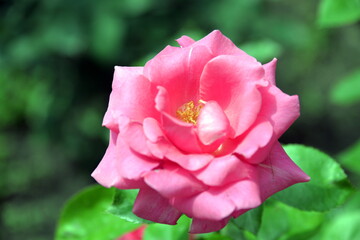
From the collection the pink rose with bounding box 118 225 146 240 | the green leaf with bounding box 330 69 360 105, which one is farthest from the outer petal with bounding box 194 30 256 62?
the green leaf with bounding box 330 69 360 105

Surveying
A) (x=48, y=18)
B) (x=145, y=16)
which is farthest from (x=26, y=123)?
(x=145, y=16)

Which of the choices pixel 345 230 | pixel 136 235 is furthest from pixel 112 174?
pixel 345 230

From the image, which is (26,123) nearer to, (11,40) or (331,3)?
(11,40)

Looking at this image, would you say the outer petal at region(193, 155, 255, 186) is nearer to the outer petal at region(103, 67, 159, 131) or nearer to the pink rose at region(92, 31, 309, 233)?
the pink rose at region(92, 31, 309, 233)

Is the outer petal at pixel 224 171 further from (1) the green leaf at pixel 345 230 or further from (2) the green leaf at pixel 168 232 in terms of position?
(1) the green leaf at pixel 345 230

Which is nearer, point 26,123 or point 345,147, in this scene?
point 345,147

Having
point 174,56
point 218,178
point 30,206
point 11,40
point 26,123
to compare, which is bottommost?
point 30,206

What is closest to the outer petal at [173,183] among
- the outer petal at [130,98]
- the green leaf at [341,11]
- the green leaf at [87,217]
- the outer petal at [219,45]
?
the outer petal at [130,98]
